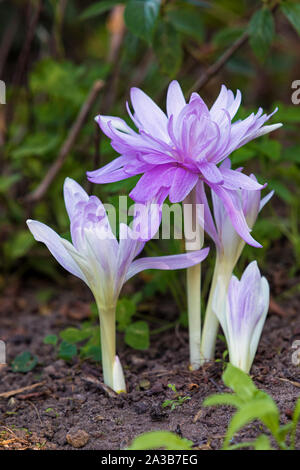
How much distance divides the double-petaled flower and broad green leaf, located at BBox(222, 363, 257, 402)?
0.27 meters

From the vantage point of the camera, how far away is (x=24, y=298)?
7.13 ft

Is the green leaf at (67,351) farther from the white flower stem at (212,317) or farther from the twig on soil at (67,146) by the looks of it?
the twig on soil at (67,146)

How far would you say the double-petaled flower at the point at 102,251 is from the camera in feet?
3.67

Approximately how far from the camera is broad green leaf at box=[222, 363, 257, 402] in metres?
0.96

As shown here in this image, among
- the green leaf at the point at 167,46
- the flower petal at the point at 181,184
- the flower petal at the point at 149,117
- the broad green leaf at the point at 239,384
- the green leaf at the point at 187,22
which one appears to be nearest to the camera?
the broad green leaf at the point at 239,384

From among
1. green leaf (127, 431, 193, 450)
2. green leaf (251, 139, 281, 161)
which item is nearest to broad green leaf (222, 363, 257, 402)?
green leaf (127, 431, 193, 450)

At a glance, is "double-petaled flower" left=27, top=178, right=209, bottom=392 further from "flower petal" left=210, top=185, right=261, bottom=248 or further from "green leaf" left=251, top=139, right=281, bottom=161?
"green leaf" left=251, top=139, right=281, bottom=161

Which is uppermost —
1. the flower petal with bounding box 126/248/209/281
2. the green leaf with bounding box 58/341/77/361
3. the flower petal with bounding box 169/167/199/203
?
the flower petal with bounding box 169/167/199/203

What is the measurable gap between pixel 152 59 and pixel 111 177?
1590mm

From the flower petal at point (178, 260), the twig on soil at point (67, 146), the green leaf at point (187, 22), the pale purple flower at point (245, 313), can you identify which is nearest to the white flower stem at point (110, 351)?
the flower petal at point (178, 260)

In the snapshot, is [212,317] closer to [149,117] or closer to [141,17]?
[149,117]

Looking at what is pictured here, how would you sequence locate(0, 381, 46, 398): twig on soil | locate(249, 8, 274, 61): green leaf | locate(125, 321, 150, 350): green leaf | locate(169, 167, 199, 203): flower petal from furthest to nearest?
locate(249, 8, 274, 61): green leaf
locate(125, 321, 150, 350): green leaf
locate(0, 381, 46, 398): twig on soil
locate(169, 167, 199, 203): flower petal

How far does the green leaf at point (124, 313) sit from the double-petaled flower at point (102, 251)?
29cm
